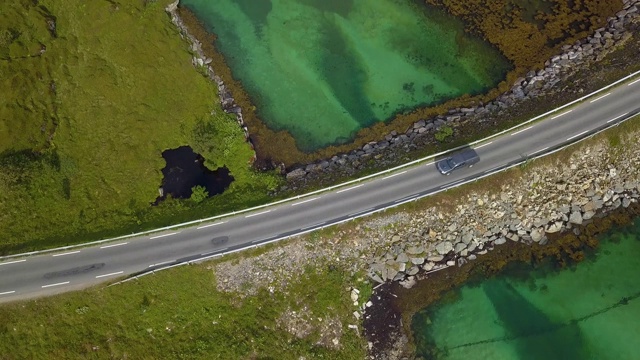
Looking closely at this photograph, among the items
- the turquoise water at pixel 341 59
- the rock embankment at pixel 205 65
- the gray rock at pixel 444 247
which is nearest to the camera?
the gray rock at pixel 444 247

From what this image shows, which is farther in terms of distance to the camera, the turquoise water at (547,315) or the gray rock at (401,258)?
the gray rock at (401,258)

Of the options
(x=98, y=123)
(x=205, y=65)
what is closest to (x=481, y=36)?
(x=205, y=65)

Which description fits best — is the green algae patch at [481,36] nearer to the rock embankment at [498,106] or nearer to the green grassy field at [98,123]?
the rock embankment at [498,106]

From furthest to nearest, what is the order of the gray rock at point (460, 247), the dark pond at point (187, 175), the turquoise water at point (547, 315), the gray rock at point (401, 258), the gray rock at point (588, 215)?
the dark pond at point (187, 175) < the gray rock at point (588, 215) < the gray rock at point (460, 247) < the gray rock at point (401, 258) < the turquoise water at point (547, 315)

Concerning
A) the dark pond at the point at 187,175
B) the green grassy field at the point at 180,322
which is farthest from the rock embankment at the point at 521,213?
the dark pond at the point at 187,175

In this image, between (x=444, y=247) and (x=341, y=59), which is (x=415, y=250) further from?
(x=341, y=59)

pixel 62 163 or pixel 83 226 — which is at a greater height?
pixel 62 163

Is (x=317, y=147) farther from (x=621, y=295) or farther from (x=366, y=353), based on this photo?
(x=621, y=295)

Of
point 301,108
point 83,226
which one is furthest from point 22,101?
point 301,108
